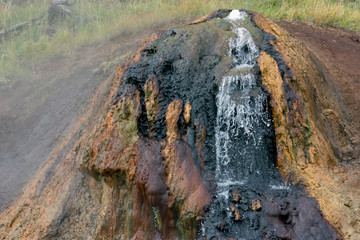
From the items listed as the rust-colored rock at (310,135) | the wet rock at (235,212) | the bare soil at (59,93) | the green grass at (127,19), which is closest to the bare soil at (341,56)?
the bare soil at (59,93)

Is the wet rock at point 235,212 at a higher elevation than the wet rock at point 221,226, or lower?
higher

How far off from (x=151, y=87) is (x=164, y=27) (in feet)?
15.9

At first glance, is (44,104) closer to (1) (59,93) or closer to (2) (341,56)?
(1) (59,93)

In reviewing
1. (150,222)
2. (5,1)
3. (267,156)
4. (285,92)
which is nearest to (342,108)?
(285,92)

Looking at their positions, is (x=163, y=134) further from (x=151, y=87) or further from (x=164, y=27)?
(x=164, y=27)

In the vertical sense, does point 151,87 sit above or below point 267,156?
above

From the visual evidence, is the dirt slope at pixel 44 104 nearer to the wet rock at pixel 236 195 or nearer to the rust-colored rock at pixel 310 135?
the wet rock at pixel 236 195

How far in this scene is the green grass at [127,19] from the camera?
8.73 m

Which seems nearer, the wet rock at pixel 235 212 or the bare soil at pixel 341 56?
the wet rock at pixel 235 212

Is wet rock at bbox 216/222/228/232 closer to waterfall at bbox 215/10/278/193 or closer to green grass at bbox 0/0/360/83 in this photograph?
waterfall at bbox 215/10/278/193

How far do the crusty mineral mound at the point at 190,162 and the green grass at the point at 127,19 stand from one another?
417 cm

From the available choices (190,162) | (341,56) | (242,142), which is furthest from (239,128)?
(341,56)

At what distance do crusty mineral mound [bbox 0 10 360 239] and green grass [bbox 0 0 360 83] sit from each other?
417cm

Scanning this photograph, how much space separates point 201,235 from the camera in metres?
3.77
